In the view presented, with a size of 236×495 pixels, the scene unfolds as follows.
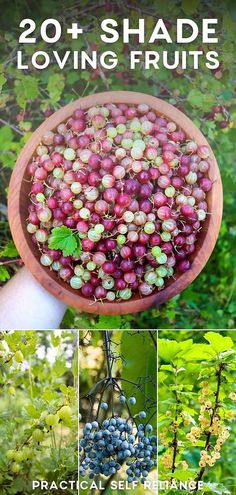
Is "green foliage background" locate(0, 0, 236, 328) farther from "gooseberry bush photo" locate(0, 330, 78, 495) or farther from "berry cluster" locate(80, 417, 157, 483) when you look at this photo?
"berry cluster" locate(80, 417, 157, 483)

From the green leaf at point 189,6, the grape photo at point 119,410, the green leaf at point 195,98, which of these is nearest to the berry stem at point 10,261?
the grape photo at point 119,410

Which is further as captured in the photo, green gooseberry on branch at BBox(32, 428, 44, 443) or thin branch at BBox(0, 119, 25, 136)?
green gooseberry on branch at BBox(32, 428, 44, 443)

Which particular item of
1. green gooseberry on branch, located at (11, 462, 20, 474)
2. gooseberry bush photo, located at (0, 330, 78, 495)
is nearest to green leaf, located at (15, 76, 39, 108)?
gooseberry bush photo, located at (0, 330, 78, 495)

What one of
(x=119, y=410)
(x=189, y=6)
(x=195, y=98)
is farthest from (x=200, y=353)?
(x=189, y=6)

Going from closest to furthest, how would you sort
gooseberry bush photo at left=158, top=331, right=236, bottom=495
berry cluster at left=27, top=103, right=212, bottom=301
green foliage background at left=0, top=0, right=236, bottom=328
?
berry cluster at left=27, top=103, right=212, bottom=301
green foliage background at left=0, top=0, right=236, bottom=328
gooseberry bush photo at left=158, top=331, right=236, bottom=495

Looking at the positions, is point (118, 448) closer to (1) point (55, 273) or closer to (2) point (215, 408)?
(2) point (215, 408)

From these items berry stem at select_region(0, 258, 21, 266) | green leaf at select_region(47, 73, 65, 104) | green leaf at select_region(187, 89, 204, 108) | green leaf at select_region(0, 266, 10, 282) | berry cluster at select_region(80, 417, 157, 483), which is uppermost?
green leaf at select_region(47, 73, 65, 104)

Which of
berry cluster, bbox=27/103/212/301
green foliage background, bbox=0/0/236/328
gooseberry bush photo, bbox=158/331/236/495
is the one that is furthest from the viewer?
gooseberry bush photo, bbox=158/331/236/495
